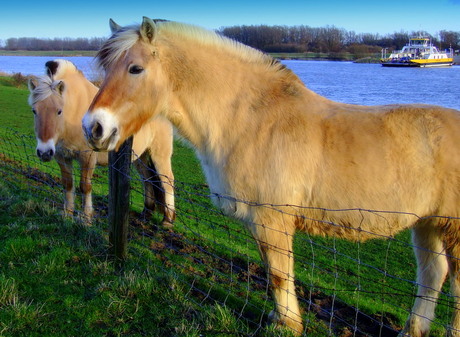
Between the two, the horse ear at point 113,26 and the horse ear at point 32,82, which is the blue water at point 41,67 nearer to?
the horse ear at point 113,26

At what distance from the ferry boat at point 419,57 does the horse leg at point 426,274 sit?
63187 millimetres

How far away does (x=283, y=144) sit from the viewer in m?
2.84

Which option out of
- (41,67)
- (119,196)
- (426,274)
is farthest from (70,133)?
(41,67)

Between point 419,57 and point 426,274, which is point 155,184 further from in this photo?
point 419,57

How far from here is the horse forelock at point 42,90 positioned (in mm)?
5438

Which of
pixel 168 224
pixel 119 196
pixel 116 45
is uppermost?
pixel 116 45

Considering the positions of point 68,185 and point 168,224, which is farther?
point 68,185

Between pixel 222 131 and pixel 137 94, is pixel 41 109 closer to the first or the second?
pixel 137 94

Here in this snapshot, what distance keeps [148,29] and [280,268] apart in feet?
6.80

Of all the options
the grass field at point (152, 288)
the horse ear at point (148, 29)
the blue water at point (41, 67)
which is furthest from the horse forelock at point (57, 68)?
the horse ear at point (148, 29)

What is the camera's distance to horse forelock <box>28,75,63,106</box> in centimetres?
544

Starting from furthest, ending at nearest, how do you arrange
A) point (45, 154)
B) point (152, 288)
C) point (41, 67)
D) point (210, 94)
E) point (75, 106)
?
1. point (41, 67)
2. point (75, 106)
3. point (45, 154)
4. point (152, 288)
5. point (210, 94)

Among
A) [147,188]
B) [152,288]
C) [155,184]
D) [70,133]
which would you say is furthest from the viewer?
[147,188]

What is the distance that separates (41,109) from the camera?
5.38m
